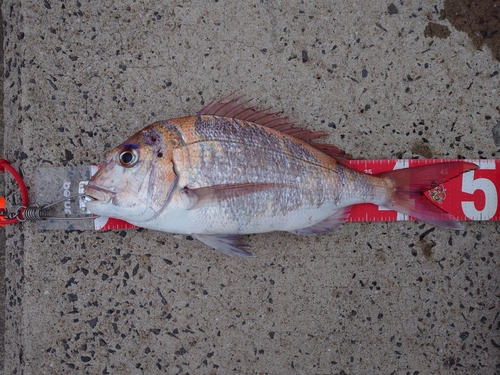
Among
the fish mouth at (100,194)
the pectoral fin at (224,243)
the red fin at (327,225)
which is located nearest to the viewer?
the fish mouth at (100,194)

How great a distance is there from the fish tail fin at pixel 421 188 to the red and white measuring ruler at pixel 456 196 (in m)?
0.15

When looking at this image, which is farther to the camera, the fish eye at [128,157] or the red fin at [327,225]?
the red fin at [327,225]

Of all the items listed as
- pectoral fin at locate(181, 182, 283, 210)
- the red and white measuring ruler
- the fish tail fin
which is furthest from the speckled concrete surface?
pectoral fin at locate(181, 182, 283, 210)

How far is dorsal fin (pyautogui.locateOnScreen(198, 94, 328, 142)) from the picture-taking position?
6.84 feet

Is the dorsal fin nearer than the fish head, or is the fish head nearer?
the fish head

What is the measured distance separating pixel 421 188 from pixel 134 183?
5.23ft

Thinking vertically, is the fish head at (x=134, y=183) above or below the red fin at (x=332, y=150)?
below

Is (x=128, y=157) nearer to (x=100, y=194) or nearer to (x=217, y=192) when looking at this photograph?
(x=100, y=194)

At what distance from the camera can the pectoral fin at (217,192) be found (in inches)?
75.0

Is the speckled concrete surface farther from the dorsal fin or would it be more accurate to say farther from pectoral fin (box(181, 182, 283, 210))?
pectoral fin (box(181, 182, 283, 210))

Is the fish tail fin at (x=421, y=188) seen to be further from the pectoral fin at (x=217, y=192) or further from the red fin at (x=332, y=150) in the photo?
the pectoral fin at (x=217, y=192)

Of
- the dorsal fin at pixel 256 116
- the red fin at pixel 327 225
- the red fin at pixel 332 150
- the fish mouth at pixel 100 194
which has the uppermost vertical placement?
the dorsal fin at pixel 256 116

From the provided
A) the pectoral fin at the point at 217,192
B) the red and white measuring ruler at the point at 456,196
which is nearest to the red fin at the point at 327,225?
the red and white measuring ruler at the point at 456,196

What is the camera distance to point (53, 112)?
2.34 meters
